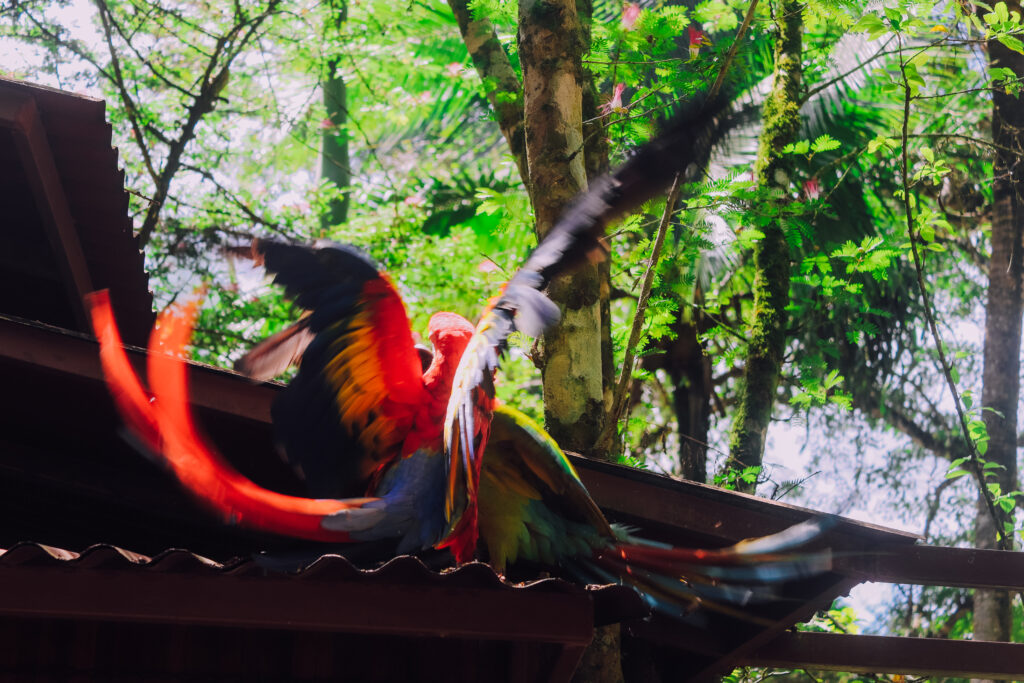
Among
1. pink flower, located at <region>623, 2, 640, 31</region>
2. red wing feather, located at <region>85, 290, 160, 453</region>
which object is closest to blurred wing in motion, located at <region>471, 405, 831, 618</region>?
red wing feather, located at <region>85, 290, 160, 453</region>

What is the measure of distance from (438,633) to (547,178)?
97.0 inches

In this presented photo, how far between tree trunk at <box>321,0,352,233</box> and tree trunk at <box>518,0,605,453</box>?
6.21m

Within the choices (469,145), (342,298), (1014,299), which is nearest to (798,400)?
(1014,299)

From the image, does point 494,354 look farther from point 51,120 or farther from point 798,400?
point 798,400

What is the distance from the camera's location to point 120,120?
10.4m

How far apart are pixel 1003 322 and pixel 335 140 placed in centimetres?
1000

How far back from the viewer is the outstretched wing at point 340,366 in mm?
3129

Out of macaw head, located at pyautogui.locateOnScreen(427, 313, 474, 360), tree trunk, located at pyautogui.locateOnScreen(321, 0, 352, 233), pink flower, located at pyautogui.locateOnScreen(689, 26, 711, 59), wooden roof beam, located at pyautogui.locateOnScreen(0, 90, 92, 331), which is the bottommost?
macaw head, located at pyautogui.locateOnScreen(427, 313, 474, 360)

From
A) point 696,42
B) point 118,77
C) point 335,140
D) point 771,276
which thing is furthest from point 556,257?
point 335,140

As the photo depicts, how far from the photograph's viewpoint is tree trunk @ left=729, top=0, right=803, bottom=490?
6172mm

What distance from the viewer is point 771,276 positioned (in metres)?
6.56

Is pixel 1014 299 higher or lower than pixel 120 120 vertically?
lower

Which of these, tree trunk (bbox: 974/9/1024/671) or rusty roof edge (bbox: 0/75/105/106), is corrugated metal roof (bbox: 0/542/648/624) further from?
tree trunk (bbox: 974/9/1024/671)

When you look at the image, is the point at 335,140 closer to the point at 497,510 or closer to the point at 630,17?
the point at 630,17
